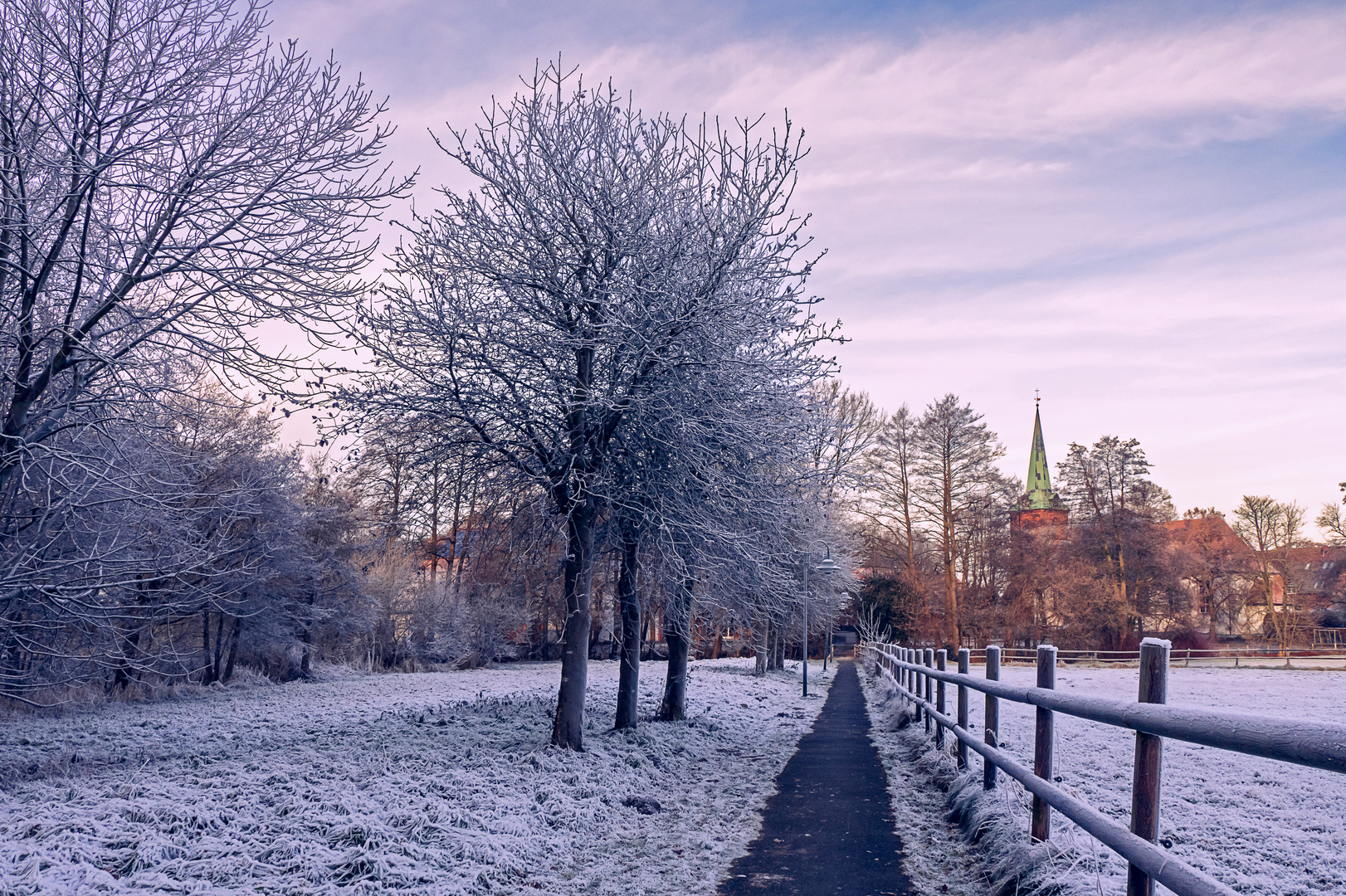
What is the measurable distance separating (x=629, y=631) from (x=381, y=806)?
6.35m

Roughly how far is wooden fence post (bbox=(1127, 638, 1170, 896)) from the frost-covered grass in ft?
9.20

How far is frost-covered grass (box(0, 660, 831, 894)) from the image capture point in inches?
190

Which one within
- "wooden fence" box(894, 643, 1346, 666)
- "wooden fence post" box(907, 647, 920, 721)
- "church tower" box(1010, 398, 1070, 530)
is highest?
"church tower" box(1010, 398, 1070, 530)

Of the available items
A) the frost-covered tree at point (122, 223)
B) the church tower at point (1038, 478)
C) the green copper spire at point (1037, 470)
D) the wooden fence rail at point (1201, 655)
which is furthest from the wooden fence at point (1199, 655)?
the frost-covered tree at point (122, 223)

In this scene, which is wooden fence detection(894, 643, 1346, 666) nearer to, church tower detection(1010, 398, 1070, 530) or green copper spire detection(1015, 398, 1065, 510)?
church tower detection(1010, 398, 1070, 530)

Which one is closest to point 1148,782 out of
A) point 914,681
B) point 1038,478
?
point 914,681

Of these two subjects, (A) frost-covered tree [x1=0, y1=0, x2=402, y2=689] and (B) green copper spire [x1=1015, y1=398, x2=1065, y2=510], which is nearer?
(A) frost-covered tree [x1=0, y1=0, x2=402, y2=689]

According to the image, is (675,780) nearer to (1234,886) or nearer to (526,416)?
(526,416)

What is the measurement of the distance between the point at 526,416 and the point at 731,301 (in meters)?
2.75

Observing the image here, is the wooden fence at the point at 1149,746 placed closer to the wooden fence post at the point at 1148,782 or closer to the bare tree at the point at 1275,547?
the wooden fence post at the point at 1148,782

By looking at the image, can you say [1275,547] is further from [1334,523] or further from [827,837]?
[827,837]

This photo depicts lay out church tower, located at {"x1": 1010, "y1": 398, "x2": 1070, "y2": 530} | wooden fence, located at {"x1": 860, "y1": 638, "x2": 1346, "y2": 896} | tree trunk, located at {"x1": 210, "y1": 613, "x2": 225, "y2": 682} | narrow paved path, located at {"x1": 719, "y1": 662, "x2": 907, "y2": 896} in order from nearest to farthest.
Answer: wooden fence, located at {"x1": 860, "y1": 638, "x2": 1346, "y2": 896}, narrow paved path, located at {"x1": 719, "y1": 662, "x2": 907, "y2": 896}, tree trunk, located at {"x1": 210, "y1": 613, "x2": 225, "y2": 682}, church tower, located at {"x1": 1010, "y1": 398, "x2": 1070, "y2": 530}

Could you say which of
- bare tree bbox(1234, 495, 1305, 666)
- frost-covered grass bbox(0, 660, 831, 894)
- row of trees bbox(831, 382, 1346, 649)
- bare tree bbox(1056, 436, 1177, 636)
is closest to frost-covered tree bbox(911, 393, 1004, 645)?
row of trees bbox(831, 382, 1346, 649)

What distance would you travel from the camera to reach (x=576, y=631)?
9789 mm
